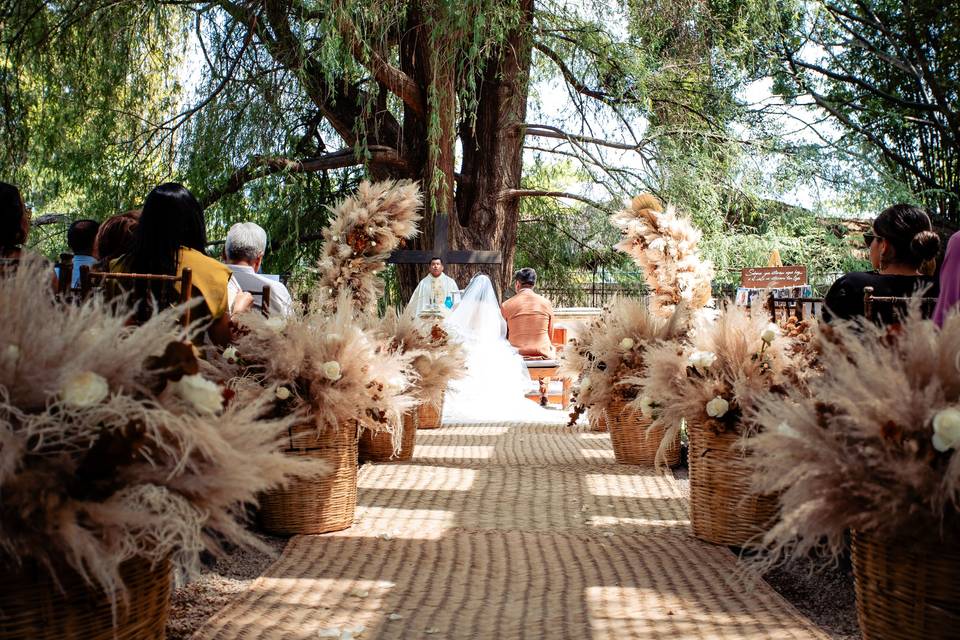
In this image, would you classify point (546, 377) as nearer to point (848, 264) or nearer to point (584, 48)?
point (584, 48)

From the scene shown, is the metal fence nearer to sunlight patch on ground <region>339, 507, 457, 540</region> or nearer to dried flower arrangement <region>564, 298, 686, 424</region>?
dried flower arrangement <region>564, 298, 686, 424</region>

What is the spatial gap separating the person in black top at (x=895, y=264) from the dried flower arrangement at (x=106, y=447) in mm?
2117

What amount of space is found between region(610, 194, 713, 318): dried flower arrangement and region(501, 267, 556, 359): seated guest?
286cm

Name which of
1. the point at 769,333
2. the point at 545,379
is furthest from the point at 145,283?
the point at 545,379

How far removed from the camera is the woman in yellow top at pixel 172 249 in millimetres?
2789

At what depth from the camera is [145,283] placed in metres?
2.74

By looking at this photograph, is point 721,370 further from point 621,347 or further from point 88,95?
point 88,95

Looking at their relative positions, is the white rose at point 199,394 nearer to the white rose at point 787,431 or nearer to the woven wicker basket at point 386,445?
the white rose at point 787,431

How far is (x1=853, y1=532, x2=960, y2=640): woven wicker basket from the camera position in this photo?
1.64 metres

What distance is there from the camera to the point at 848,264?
10133 millimetres

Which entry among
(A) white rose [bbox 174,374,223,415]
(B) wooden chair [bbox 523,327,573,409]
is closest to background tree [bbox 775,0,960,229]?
(B) wooden chair [bbox 523,327,573,409]

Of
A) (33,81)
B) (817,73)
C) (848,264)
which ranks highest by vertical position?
(817,73)

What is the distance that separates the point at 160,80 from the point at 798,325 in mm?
6659

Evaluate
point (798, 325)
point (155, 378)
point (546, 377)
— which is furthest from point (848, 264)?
point (155, 378)
